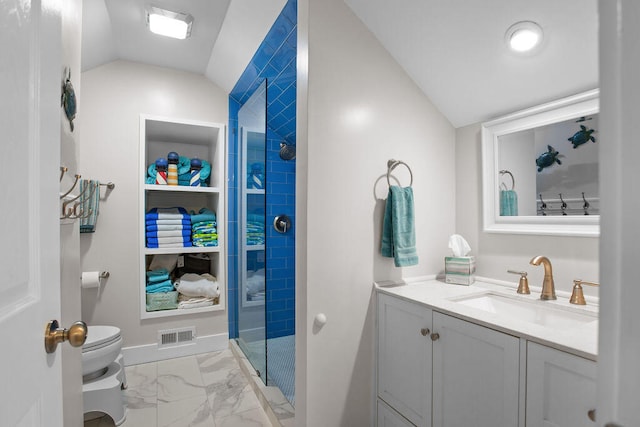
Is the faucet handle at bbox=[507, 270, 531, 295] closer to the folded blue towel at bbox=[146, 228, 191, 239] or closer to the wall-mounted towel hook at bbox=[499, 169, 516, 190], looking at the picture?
the wall-mounted towel hook at bbox=[499, 169, 516, 190]

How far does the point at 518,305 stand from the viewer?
4.61 feet

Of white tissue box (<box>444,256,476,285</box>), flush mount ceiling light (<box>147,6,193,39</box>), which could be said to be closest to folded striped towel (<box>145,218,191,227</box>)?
flush mount ceiling light (<box>147,6,193,39</box>)

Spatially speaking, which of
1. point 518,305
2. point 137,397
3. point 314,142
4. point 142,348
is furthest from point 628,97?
point 142,348

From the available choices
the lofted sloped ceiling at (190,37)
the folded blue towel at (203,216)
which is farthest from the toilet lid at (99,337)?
the lofted sloped ceiling at (190,37)

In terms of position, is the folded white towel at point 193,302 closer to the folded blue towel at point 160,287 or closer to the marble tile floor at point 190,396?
the folded blue towel at point 160,287

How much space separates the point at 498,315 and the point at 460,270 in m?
0.54

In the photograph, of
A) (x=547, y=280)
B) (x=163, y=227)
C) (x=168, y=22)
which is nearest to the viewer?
(x=547, y=280)

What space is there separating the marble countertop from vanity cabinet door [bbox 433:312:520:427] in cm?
4

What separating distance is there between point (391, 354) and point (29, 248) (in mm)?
1393

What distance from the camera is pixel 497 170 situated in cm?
168

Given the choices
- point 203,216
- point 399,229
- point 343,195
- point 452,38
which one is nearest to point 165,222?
point 203,216

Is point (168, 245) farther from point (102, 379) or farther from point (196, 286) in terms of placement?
point (102, 379)

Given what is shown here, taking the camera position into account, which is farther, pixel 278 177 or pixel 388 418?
pixel 278 177

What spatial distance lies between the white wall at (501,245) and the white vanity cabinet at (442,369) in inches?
24.8
